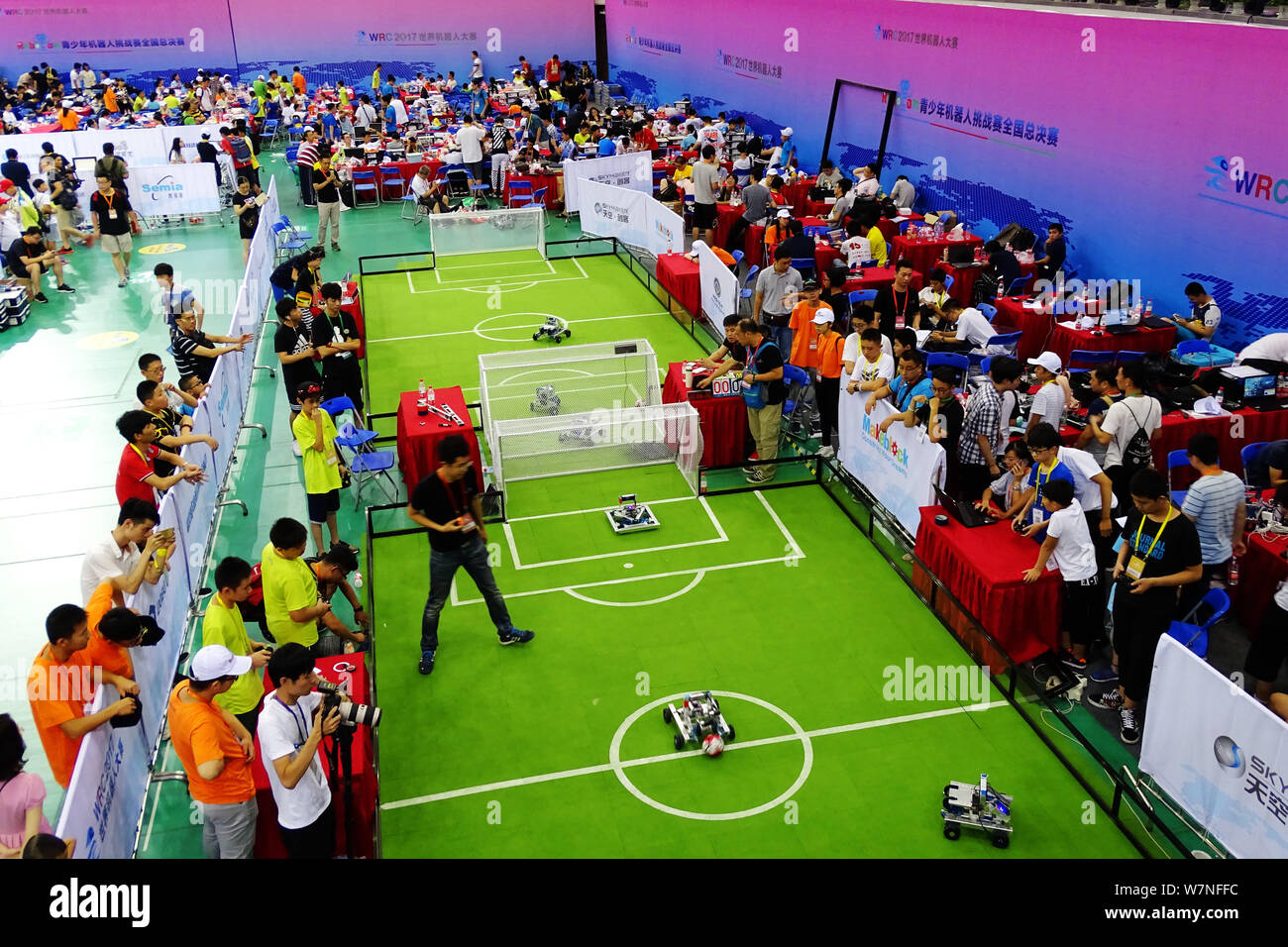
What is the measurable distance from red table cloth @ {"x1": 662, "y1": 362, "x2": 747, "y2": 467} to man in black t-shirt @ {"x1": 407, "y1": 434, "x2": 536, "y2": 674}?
3938 mm

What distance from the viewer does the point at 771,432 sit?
11.2 m

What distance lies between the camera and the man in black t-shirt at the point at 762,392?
1080cm

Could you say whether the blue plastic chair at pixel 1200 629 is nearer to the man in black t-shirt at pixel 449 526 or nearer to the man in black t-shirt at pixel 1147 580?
the man in black t-shirt at pixel 1147 580

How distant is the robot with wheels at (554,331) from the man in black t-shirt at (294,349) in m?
4.49

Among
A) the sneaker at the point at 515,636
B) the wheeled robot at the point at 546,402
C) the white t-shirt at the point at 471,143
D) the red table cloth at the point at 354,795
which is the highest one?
the white t-shirt at the point at 471,143

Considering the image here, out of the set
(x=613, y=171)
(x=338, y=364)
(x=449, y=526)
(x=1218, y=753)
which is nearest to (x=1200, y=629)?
(x=1218, y=753)

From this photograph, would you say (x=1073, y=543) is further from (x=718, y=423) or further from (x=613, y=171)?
(x=613, y=171)

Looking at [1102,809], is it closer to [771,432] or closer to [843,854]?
[843,854]

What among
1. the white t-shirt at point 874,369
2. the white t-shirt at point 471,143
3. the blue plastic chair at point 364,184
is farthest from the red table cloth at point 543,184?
the white t-shirt at point 874,369

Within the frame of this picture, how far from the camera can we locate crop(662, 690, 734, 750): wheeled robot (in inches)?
294

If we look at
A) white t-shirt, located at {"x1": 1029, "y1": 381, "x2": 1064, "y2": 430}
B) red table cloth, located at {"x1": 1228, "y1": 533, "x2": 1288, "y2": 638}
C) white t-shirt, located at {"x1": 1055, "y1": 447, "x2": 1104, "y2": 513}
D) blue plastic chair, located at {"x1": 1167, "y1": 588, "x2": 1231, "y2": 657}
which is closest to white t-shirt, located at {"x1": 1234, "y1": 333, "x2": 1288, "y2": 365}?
white t-shirt, located at {"x1": 1029, "y1": 381, "x2": 1064, "y2": 430}

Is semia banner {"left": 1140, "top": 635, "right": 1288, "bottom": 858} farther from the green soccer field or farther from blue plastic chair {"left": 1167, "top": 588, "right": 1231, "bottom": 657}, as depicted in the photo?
the green soccer field

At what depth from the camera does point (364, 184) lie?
83.1ft
